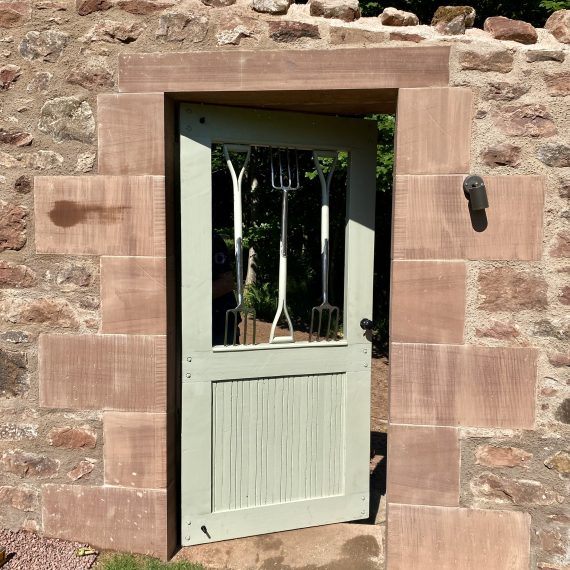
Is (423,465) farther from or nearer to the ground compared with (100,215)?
nearer to the ground

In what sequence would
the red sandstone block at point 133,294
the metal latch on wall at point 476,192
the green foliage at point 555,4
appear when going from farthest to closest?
the green foliage at point 555,4 → the red sandstone block at point 133,294 → the metal latch on wall at point 476,192

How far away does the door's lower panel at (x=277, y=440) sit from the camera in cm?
317

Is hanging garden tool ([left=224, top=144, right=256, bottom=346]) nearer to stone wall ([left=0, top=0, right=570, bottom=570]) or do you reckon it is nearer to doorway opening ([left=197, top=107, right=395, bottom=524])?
doorway opening ([left=197, top=107, right=395, bottom=524])

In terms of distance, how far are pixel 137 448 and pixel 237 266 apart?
3.29 ft

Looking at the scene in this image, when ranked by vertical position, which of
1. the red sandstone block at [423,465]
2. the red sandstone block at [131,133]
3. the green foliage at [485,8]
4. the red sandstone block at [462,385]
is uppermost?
the green foliage at [485,8]

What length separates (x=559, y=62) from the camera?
2.70 metres

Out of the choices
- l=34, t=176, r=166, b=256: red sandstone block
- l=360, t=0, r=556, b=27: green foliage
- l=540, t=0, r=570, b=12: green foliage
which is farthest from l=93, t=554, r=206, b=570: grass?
l=540, t=0, r=570, b=12: green foliage

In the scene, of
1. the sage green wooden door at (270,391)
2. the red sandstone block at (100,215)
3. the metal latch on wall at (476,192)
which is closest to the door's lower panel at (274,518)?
the sage green wooden door at (270,391)

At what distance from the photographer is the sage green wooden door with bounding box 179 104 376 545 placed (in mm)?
3037

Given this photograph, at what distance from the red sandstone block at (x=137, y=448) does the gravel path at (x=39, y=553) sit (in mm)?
411

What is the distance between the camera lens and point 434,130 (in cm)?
274

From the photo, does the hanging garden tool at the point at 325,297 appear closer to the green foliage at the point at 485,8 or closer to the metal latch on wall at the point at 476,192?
the metal latch on wall at the point at 476,192

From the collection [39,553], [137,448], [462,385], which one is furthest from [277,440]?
[39,553]

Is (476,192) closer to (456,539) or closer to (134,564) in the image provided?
(456,539)
